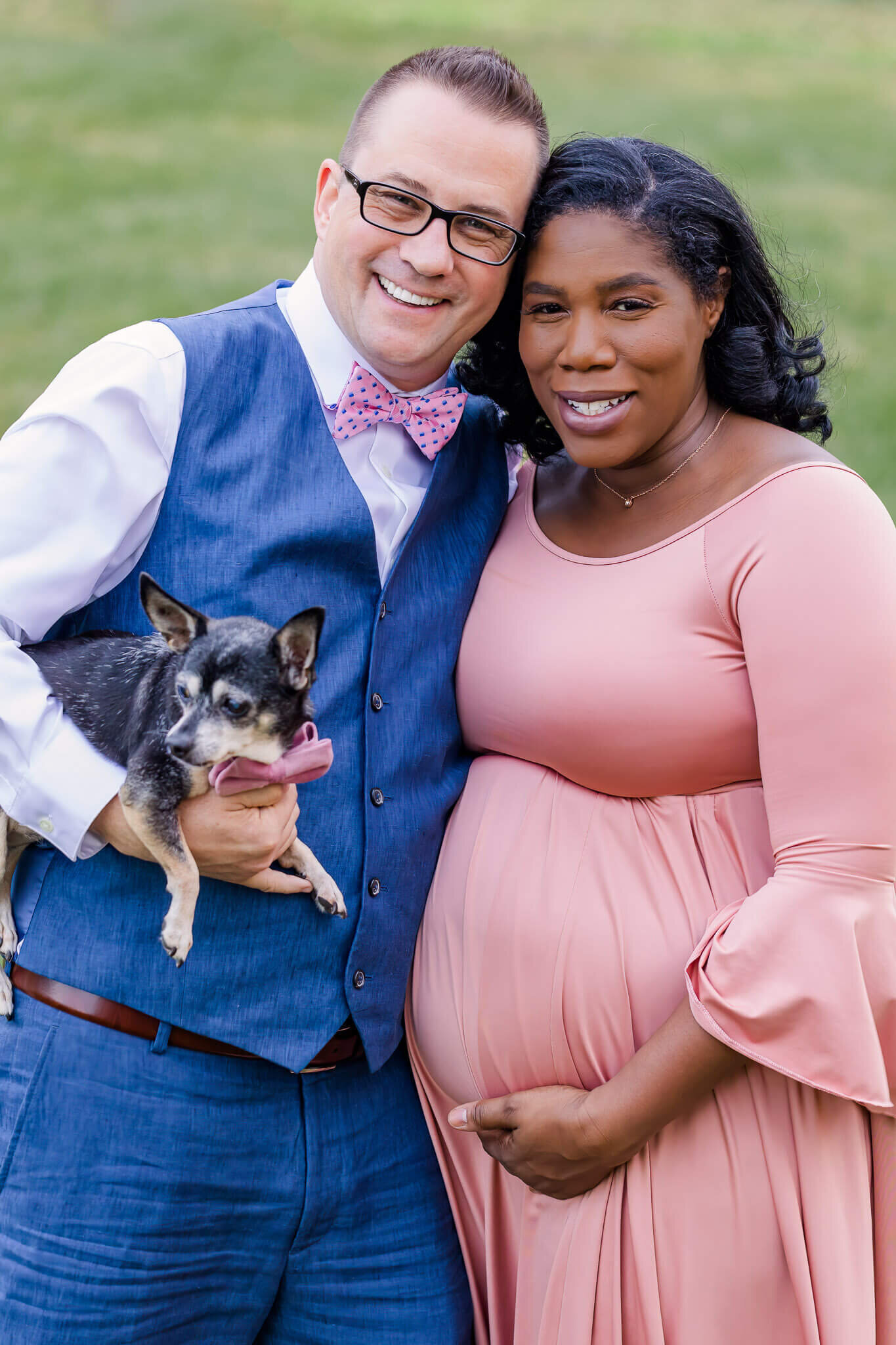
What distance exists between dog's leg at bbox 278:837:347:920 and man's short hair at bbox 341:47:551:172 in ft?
4.02

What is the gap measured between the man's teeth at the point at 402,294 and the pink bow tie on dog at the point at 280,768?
807 mm

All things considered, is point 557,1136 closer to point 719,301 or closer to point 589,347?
point 589,347

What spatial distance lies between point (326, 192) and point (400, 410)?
17.2 inches

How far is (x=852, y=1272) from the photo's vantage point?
6.91 feet

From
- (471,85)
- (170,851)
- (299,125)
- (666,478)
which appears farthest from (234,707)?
(299,125)

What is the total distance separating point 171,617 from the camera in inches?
74.5

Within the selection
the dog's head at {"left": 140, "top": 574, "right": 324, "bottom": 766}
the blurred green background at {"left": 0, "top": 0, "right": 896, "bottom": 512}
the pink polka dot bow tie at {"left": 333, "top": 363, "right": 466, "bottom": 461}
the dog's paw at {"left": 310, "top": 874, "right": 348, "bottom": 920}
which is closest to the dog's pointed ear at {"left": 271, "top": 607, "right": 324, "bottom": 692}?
the dog's head at {"left": 140, "top": 574, "right": 324, "bottom": 766}

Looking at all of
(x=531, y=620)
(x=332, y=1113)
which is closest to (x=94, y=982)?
(x=332, y=1113)

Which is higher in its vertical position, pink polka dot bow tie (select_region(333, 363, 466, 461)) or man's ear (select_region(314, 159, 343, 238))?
man's ear (select_region(314, 159, 343, 238))

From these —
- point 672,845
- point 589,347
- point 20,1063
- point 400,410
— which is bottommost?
point 20,1063

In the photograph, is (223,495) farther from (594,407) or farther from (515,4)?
(515,4)

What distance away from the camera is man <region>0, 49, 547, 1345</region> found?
2.04 metres

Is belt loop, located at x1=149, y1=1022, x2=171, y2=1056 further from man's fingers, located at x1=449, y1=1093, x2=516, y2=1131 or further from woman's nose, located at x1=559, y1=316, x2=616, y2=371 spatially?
woman's nose, located at x1=559, y1=316, x2=616, y2=371

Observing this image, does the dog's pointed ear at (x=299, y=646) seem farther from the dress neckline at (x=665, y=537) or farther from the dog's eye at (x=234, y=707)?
the dress neckline at (x=665, y=537)
